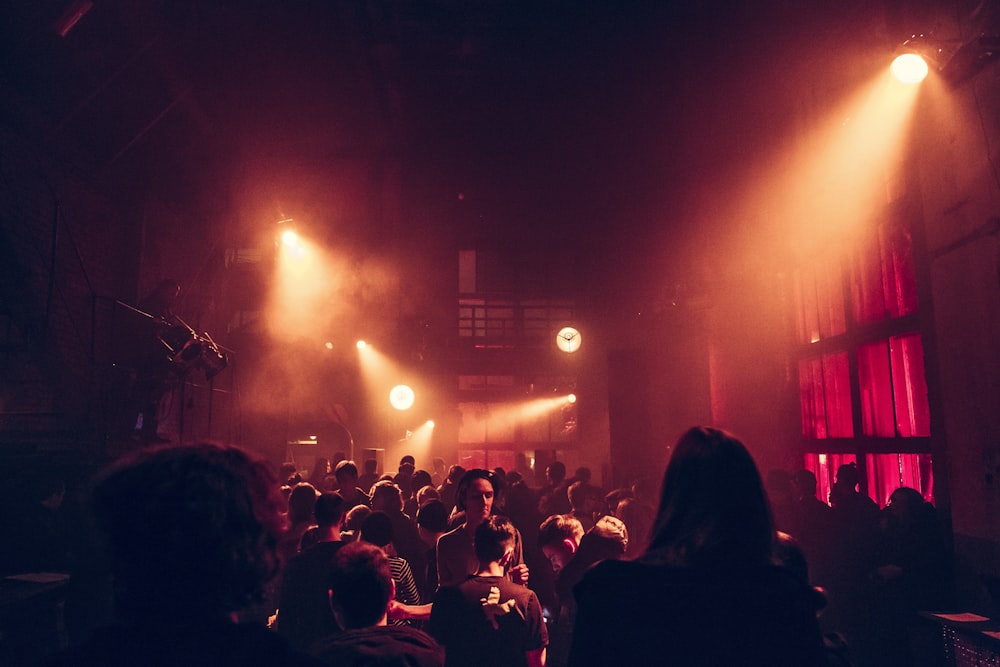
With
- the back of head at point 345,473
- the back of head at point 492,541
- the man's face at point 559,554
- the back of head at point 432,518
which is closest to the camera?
the back of head at point 492,541

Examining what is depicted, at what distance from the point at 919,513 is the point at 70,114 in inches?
411

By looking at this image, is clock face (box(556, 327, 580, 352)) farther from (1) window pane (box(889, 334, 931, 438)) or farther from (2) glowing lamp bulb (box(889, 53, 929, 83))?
(2) glowing lamp bulb (box(889, 53, 929, 83))

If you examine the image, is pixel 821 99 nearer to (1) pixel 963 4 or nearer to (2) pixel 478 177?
(1) pixel 963 4

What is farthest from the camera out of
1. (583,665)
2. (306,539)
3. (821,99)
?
(821,99)

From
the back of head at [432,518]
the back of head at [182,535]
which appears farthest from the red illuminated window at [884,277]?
the back of head at [182,535]

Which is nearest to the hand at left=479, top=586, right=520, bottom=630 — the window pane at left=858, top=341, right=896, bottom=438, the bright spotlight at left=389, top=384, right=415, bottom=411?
the window pane at left=858, top=341, right=896, bottom=438

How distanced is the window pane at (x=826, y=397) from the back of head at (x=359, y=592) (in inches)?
297

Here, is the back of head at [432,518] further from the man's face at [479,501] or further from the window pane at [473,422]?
the window pane at [473,422]

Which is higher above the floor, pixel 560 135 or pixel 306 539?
pixel 560 135

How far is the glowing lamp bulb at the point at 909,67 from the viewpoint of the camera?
6238mm

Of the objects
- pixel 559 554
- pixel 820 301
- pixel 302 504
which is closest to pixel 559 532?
pixel 559 554

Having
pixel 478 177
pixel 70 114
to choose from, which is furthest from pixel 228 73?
pixel 478 177

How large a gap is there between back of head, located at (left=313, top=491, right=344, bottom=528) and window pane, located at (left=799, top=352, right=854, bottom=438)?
6.94m

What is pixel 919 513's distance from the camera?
6.03 m
